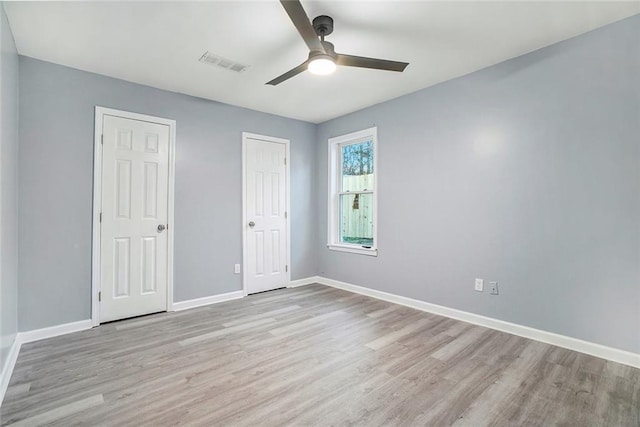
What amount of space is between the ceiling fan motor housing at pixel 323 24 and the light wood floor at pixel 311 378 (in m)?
2.51

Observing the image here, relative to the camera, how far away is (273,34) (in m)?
2.43

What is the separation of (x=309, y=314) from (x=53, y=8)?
336 cm

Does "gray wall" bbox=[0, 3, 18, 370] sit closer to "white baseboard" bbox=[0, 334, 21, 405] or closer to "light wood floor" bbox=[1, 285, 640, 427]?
"white baseboard" bbox=[0, 334, 21, 405]

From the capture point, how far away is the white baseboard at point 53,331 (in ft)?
8.88

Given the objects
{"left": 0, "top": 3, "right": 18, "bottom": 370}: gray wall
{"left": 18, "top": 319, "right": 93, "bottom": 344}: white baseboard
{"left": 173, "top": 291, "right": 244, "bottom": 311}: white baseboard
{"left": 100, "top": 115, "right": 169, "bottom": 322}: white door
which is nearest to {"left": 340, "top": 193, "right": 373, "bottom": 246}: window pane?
{"left": 173, "top": 291, "right": 244, "bottom": 311}: white baseboard

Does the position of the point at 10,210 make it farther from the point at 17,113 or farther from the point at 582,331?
the point at 582,331

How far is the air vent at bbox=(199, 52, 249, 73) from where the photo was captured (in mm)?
2773

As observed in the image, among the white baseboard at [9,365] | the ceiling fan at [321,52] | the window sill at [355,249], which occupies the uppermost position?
the ceiling fan at [321,52]

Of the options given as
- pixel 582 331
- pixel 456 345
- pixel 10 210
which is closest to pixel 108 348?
pixel 10 210

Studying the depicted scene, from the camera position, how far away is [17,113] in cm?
267

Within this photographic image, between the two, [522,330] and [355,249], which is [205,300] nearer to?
[355,249]

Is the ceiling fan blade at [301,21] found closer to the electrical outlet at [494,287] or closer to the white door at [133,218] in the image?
the white door at [133,218]

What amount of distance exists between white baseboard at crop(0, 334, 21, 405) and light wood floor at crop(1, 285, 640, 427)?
0.05 m

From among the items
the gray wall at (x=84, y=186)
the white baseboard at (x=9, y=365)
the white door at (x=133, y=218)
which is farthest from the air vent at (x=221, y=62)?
the white baseboard at (x=9, y=365)
